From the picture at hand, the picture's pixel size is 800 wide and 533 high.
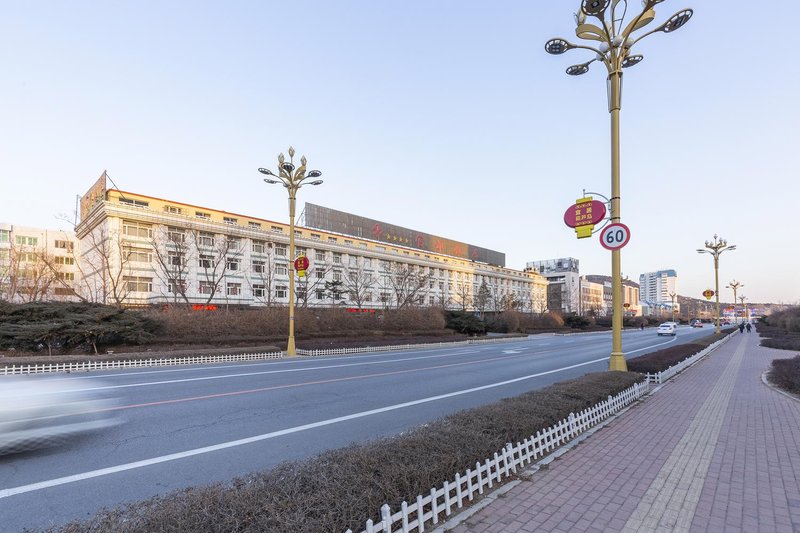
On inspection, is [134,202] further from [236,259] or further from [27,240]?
[27,240]

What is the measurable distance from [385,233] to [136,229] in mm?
41864

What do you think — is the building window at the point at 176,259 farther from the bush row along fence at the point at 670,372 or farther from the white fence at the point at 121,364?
the bush row along fence at the point at 670,372

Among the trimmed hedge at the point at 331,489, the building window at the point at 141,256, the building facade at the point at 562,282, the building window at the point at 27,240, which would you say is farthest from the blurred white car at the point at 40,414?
the building facade at the point at 562,282

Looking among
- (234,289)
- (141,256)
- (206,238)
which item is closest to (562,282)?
(234,289)

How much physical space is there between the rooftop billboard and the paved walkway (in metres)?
61.9

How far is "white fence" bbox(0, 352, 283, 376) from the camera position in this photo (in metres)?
15.1

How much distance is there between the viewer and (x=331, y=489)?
3.31m

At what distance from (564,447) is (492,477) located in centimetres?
207

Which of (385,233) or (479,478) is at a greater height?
(385,233)

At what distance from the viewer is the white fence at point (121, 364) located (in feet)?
49.4

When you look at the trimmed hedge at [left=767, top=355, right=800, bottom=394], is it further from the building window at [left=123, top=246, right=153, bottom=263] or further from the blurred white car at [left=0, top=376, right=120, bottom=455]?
the building window at [left=123, top=246, right=153, bottom=263]

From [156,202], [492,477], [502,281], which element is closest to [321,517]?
[492,477]

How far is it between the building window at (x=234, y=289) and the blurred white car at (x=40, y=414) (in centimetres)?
4693

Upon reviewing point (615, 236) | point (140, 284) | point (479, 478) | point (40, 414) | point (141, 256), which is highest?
point (141, 256)
